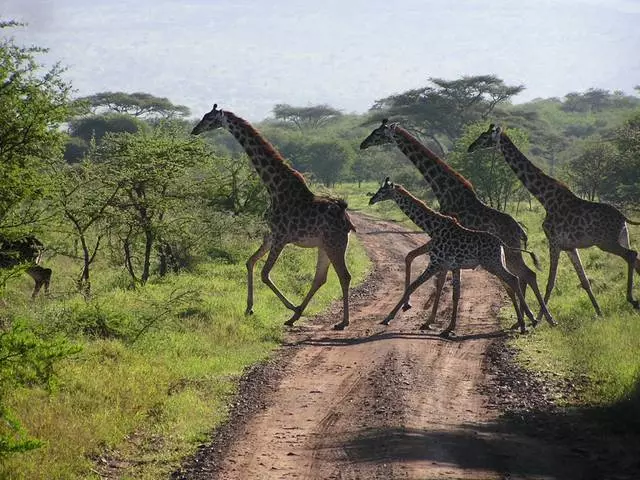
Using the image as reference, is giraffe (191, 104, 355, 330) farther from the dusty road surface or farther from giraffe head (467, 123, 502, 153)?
giraffe head (467, 123, 502, 153)

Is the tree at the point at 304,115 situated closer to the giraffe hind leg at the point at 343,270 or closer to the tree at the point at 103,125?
the tree at the point at 103,125

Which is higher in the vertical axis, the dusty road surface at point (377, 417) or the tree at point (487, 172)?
the tree at point (487, 172)

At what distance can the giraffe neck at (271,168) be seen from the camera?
47.7ft

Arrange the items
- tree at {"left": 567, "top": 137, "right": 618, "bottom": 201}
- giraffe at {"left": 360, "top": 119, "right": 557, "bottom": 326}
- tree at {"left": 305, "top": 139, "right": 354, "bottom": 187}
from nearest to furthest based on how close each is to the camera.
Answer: giraffe at {"left": 360, "top": 119, "right": 557, "bottom": 326}
tree at {"left": 567, "top": 137, "right": 618, "bottom": 201}
tree at {"left": 305, "top": 139, "right": 354, "bottom": 187}

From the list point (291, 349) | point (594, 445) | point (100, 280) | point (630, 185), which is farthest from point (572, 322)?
point (630, 185)

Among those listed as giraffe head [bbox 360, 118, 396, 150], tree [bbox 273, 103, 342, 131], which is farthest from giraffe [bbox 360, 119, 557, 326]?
tree [bbox 273, 103, 342, 131]

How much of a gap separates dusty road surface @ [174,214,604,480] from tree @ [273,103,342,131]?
72159 millimetres

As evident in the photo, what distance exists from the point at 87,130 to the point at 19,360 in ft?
158

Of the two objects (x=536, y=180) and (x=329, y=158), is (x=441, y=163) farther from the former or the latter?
(x=329, y=158)

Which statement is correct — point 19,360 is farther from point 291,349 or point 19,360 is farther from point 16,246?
point 16,246

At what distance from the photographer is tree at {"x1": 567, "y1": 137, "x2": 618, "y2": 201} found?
3425 cm

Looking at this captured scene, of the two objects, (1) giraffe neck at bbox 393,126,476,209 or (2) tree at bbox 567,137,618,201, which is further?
(2) tree at bbox 567,137,618,201

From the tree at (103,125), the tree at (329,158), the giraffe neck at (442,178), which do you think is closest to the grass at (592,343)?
the giraffe neck at (442,178)

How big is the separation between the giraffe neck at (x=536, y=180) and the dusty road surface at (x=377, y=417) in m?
2.44
